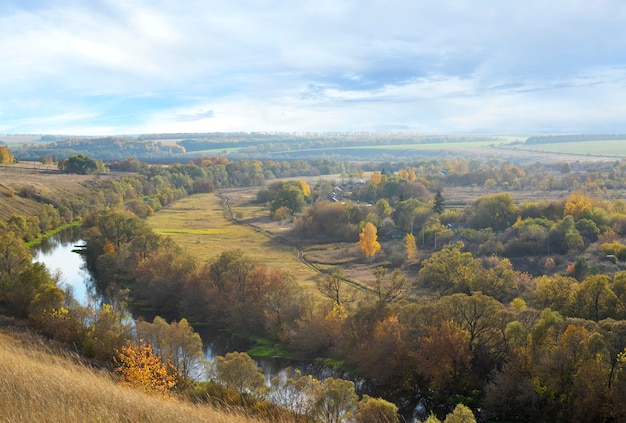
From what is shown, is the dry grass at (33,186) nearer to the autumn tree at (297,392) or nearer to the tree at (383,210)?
the tree at (383,210)

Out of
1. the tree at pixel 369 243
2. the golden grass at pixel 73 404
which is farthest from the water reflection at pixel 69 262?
the golden grass at pixel 73 404

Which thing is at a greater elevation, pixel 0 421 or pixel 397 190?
pixel 0 421

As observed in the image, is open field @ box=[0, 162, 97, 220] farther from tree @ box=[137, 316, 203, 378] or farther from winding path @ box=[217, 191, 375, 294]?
tree @ box=[137, 316, 203, 378]

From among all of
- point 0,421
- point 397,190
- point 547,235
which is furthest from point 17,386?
point 397,190

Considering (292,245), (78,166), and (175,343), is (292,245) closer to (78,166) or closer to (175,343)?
(175,343)

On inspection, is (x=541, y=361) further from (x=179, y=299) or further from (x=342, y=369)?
(x=179, y=299)

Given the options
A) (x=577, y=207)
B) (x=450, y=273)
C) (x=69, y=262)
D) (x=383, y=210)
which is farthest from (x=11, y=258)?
(x=577, y=207)
